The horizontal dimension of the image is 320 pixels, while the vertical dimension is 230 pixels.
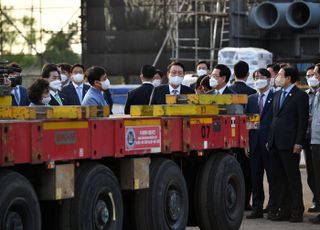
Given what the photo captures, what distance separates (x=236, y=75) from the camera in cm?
1623

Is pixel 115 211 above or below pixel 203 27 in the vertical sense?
below

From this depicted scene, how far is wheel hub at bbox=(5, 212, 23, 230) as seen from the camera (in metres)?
8.81

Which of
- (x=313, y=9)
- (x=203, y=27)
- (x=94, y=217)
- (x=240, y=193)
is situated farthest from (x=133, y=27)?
(x=94, y=217)

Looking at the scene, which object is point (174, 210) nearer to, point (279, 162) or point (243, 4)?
point (279, 162)

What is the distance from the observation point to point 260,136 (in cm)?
1570

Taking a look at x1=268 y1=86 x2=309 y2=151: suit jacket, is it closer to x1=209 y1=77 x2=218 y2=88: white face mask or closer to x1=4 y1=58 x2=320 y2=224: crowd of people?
x1=4 y1=58 x2=320 y2=224: crowd of people

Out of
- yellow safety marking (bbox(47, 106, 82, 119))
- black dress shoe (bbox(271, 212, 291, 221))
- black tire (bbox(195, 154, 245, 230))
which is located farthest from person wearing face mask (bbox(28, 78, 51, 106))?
black dress shoe (bbox(271, 212, 291, 221))

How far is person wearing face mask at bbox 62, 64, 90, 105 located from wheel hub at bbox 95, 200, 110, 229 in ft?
13.9

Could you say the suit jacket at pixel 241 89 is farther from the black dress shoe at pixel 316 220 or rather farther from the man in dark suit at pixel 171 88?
the black dress shoe at pixel 316 220

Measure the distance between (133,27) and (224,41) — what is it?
3.13 m

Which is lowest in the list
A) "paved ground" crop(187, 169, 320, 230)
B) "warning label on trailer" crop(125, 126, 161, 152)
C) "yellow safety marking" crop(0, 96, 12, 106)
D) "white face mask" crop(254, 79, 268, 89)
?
"paved ground" crop(187, 169, 320, 230)

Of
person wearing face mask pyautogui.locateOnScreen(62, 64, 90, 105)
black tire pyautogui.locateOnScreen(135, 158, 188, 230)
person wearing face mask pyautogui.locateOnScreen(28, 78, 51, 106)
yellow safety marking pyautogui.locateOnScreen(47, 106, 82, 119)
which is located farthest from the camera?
person wearing face mask pyautogui.locateOnScreen(62, 64, 90, 105)

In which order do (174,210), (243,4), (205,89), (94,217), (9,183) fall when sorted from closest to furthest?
(9,183), (94,217), (174,210), (205,89), (243,4)

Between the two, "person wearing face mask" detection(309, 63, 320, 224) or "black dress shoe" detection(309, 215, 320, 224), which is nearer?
"black dress shoe" detection(309, 215, 320, 224)
